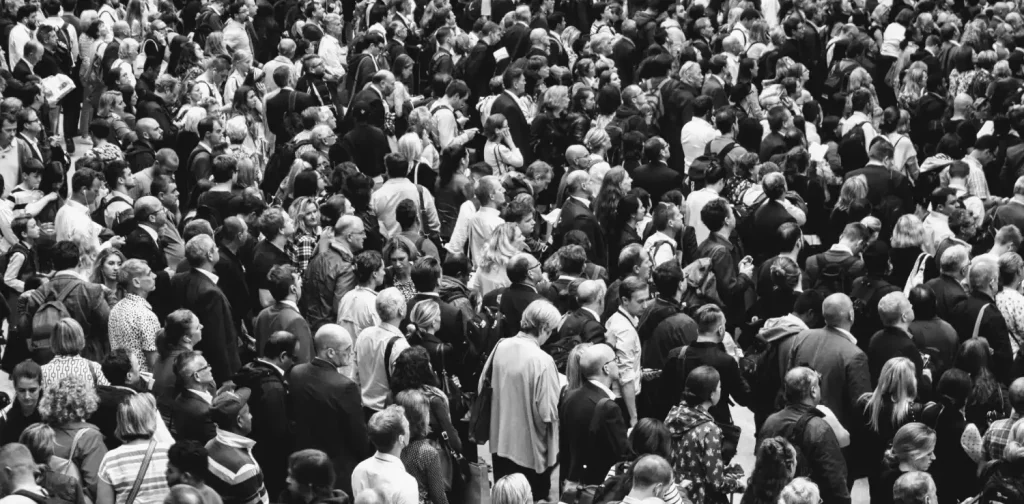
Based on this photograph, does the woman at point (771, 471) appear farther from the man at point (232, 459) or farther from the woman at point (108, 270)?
the woman at point (108, 270)

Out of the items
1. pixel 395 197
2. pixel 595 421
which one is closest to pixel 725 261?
pixel 595 421

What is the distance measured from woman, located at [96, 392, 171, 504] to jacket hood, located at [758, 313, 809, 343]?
3754 millimetres

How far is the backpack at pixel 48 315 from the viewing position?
8927 mm

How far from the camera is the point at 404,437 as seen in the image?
289 inches

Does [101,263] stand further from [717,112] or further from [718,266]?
[717,112]

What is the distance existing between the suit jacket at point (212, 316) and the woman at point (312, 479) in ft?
8.76

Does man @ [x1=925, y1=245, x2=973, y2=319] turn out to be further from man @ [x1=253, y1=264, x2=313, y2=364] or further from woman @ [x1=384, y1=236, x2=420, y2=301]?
man @ [x1=253, y1=264, x2=313, y2=364]

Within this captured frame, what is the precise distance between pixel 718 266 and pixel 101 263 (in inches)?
164

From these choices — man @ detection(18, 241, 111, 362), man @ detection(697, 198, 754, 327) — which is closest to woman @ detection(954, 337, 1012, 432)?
man @ detection(697, 198, 754, 327)

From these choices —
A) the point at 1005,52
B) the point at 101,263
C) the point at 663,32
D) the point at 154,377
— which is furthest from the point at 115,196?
the point at 1005,52

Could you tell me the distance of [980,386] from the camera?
8.13 m

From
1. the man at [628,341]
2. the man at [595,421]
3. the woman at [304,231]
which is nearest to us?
the man at [595,421]

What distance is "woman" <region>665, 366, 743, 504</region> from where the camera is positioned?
7.51 metres

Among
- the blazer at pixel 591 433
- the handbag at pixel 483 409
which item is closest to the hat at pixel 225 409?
the handbag at pixel 483 409
